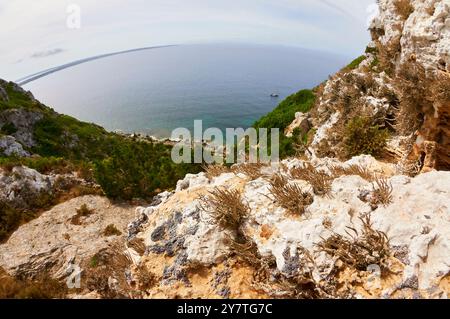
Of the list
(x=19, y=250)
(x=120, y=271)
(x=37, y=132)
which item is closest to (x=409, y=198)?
(x=120, y=271)

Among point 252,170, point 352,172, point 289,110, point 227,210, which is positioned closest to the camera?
point 227,210

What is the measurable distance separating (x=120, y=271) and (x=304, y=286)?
13.2 feet

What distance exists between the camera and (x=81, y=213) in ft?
A: 52.2

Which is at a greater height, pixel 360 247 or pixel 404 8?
pixel 404 8

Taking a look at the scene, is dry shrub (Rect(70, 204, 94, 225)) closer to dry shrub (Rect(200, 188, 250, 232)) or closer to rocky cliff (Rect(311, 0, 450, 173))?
dry shrub (Rect(200, 188, 250, 232))

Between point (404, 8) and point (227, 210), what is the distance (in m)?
12.7

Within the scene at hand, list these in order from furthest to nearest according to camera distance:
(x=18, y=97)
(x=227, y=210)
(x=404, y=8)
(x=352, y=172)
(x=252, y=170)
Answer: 1. (x=18, y=97)
2. (x=404, y=8)
3. (x=252, y=170)
4. (x=352, y=172)
5. (x=227, y=210)

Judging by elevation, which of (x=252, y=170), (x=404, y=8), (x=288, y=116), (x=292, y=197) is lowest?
(x=292, y=197)

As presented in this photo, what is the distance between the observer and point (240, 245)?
526 centimetres

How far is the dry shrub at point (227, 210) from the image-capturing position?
5844mm

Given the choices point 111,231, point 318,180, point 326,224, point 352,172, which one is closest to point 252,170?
point 318,180

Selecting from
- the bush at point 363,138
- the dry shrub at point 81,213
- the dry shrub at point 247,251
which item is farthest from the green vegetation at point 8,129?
the dry shrub at point 247,251

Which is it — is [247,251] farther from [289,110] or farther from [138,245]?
[289,110]
